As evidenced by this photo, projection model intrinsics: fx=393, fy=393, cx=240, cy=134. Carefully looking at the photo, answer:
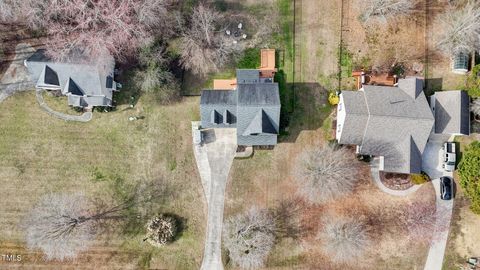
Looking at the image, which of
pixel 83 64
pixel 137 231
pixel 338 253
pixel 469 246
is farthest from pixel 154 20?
pixel 469 246

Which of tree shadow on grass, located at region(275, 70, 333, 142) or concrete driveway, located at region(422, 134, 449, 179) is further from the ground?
tree shadow on grass, located at region(275, 70, 333, 142)

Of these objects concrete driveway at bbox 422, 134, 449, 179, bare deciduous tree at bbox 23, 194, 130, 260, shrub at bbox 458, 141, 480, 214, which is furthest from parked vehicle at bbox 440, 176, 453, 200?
bare deciduous tree at bbox 23, 194, 130, 260

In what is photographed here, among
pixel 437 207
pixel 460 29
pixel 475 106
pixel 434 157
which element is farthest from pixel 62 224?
pixel 460 29

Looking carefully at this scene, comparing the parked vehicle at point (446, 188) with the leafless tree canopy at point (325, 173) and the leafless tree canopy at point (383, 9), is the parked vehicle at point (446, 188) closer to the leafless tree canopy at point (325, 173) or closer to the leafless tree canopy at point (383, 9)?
the leafless tree canopy at point (325, 173)

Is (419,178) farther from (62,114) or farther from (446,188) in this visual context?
(62,114)

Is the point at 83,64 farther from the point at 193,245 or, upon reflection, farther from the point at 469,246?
the point at 469,246

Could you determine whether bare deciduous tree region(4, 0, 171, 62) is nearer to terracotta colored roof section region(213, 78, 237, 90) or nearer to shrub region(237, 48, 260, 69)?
terracotta colored roof section region(213, 78, 237, 90)

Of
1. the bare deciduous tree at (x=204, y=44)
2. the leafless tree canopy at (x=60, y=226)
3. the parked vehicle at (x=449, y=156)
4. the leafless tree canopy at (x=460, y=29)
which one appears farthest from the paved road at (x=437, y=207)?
the leafless tree canopy at (x=60, y=226)
